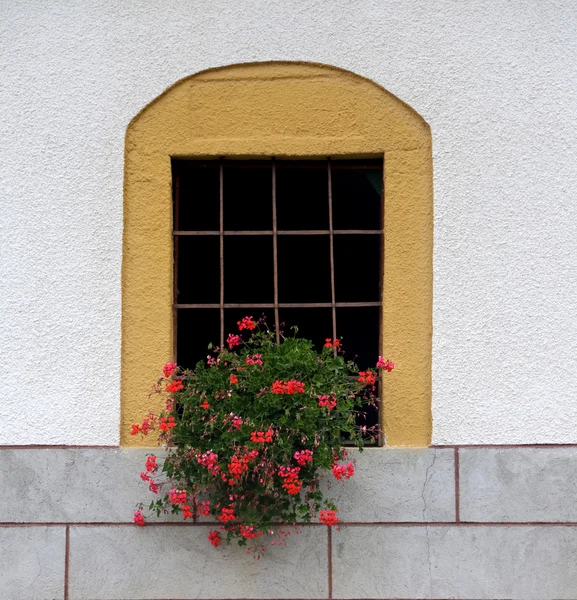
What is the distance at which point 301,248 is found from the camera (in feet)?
14.9

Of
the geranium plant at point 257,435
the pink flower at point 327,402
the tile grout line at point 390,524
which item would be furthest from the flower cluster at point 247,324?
the tile grout line at point 390,524

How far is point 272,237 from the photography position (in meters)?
4.38

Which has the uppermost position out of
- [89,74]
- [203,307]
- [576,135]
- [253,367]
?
[89,74]

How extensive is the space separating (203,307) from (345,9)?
1.60 m

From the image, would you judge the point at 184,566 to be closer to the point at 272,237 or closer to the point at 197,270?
the point at 197,270

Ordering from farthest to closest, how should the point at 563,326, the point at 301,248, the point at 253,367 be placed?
the point at 301,248
the point at 563,326
the point at 253,367

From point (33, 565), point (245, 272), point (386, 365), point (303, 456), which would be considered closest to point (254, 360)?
point (303, 456)

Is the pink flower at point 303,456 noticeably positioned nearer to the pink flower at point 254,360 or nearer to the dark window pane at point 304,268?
the pink flower at point 254,360

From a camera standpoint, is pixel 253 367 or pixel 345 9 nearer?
pixel 253 367

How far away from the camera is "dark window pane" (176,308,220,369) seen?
14.7 feet

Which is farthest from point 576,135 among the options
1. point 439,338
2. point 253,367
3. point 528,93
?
point 253,367

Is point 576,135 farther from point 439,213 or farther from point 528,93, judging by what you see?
point 439,213

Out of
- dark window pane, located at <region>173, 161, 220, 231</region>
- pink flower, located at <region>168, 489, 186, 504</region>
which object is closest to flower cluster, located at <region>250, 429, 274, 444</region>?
pink flower, located at <region>168, 489, 186, 504</region>

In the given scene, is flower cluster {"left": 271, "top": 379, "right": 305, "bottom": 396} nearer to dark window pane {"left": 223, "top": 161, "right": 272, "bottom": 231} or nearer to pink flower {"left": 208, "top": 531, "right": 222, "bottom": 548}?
pink flower {"left": 208, "top": 531, "right": 222, "bottom": 548}
